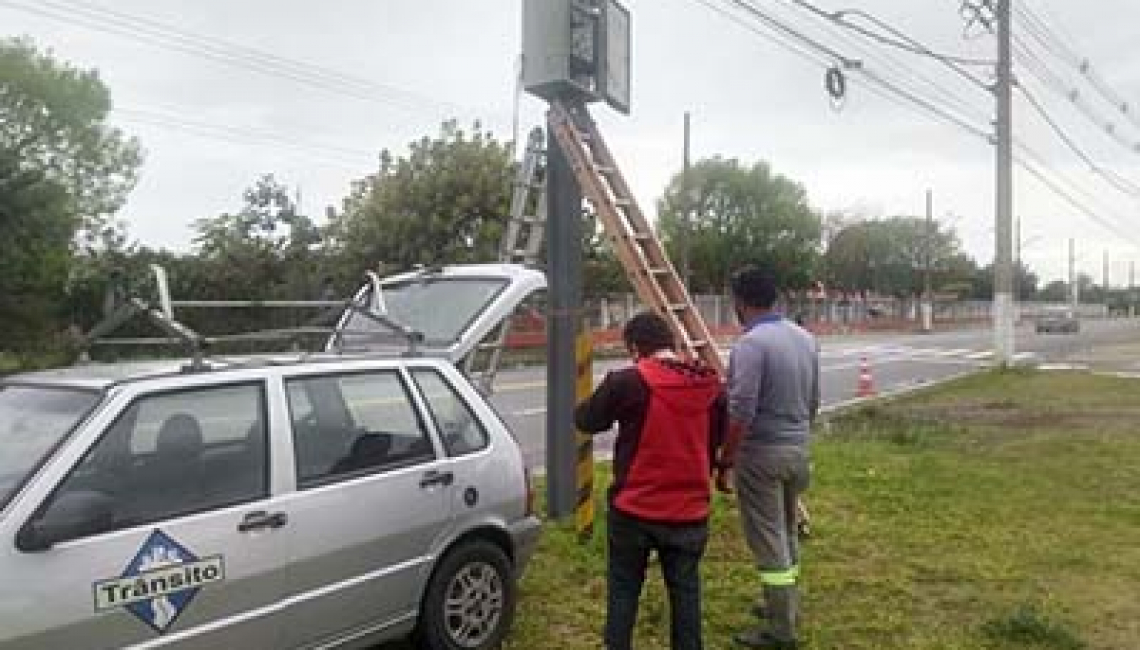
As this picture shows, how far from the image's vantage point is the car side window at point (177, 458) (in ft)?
12.6

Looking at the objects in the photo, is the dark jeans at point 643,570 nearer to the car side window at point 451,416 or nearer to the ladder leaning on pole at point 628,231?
the car side window at point 451,416

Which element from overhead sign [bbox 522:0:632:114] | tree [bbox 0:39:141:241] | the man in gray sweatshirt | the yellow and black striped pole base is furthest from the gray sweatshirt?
tree [bbox 0:39:141:241]

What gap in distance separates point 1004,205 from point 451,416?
78.0ft

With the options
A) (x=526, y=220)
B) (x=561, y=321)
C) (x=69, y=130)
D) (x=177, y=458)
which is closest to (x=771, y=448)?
(x=561, y=321)

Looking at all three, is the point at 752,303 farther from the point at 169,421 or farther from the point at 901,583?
the point at 169,421

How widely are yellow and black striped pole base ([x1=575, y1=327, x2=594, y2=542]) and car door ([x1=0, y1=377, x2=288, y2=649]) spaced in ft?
11.3

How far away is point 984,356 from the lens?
36.8 meters

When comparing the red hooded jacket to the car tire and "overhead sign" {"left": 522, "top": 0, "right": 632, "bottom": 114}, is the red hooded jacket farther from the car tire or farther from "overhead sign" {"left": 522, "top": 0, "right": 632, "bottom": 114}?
"overhead sign" {"left": 522, "top": 0, "right": 632, "bottom": 114}

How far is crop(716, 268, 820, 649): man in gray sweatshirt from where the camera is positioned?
5.61 metres

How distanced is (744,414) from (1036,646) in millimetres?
2071

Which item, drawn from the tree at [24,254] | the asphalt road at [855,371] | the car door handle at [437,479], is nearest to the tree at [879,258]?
the asphalt road at [855,371]

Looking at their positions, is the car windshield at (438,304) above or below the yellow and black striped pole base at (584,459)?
above

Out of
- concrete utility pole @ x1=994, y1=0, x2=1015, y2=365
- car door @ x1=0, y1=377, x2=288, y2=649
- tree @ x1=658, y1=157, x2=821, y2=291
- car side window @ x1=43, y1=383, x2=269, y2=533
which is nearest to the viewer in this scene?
car door @ x1=0, y1=377, x2=288, y2=649

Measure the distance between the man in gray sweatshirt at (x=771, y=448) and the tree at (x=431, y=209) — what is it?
2611 centimetres
